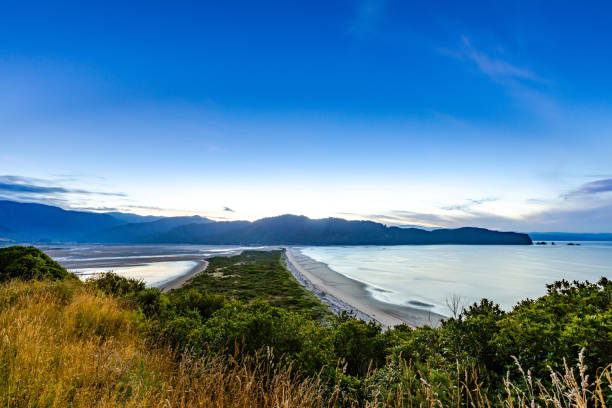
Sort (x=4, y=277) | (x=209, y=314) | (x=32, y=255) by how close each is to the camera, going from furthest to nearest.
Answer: (x=32, y=255), (x=4, y=277), (x=209, y=314)

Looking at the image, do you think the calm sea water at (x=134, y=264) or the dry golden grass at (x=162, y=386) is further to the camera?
the calm sea water at (x=134, y=264)

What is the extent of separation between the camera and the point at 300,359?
16.1 feet

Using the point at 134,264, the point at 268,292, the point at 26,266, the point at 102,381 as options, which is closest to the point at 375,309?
the point at 268,292

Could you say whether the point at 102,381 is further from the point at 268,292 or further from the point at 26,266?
the point at 268,292

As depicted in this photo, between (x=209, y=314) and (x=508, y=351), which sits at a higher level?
(x=508, y=351)

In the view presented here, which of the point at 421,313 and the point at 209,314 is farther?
the point at 421,313

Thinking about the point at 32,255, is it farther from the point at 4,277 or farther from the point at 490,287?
the point at 490,287

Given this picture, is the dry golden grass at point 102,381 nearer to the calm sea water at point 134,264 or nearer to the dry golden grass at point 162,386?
the dry golden grass at point 162,386

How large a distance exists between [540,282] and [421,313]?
25878 mm

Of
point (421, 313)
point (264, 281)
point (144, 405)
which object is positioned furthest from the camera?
point (264, 281)

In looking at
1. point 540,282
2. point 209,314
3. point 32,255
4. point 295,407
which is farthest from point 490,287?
point 32,255

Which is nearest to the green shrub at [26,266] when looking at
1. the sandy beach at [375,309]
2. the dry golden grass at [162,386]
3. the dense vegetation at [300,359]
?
the dense vegetation at [300,359]

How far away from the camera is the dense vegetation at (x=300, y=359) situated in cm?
291

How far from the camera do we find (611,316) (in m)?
3.19
